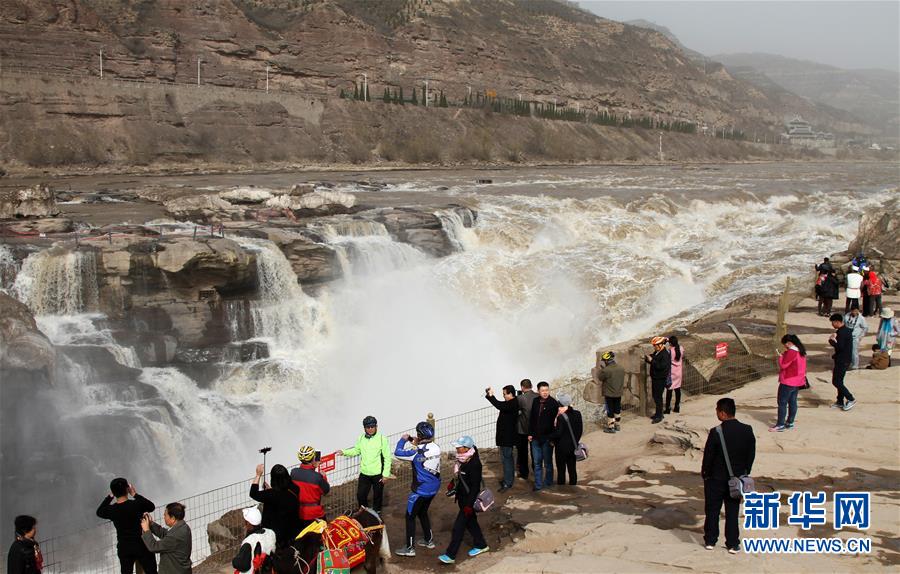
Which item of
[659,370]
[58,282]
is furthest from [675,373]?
[58,282]

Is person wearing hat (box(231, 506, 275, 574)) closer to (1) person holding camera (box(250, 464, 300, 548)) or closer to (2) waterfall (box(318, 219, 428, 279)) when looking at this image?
(1) person holding camera (box(250, 464, 300, 548))

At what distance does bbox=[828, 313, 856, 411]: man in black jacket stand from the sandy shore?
0.58 feet

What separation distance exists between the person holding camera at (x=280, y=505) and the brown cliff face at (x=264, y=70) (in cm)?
3929

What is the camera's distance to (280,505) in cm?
561

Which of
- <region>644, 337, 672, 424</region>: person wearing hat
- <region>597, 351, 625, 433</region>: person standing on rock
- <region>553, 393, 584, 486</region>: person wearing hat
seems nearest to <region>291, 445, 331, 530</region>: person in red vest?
<region>553, 393, 584, 486</region>: person wearing hat

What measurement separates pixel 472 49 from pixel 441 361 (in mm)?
78907

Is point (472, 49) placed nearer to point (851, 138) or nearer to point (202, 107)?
point (202, 107)

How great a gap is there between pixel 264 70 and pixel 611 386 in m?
65.6

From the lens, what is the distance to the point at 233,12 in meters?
68.4

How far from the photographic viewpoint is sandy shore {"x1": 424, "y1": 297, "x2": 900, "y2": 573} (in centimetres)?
570

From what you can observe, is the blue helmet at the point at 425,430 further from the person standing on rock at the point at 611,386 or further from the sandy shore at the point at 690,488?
the person standing on rock at the point at 611,386

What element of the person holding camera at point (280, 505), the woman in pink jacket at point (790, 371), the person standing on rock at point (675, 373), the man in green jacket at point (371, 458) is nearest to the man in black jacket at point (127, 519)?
the person holding camera at point (280, 505)

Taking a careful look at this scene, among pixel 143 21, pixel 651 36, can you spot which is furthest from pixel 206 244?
pixel 651 36

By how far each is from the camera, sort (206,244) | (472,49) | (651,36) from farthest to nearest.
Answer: (651,36), (472,49), (206,244)
